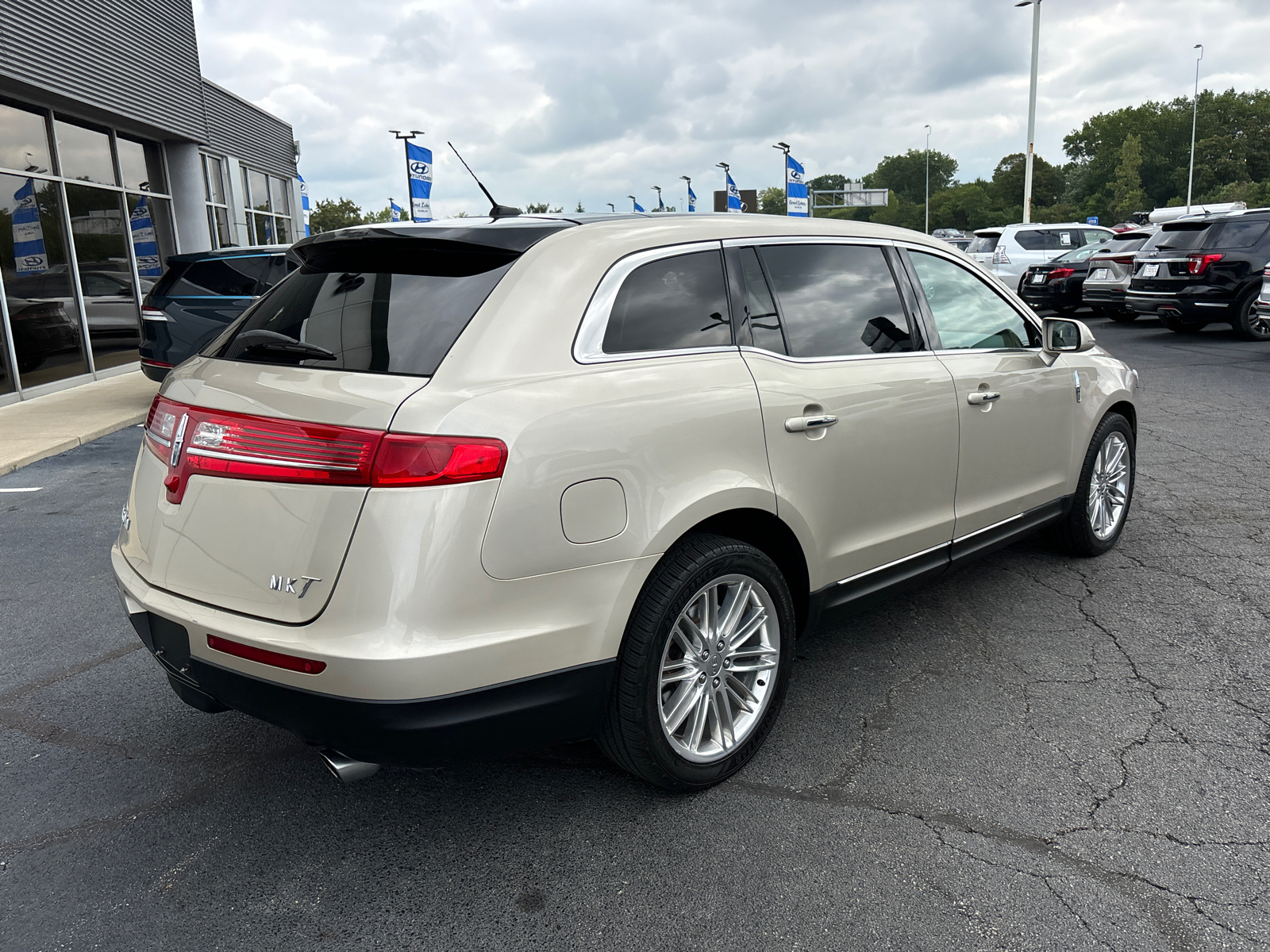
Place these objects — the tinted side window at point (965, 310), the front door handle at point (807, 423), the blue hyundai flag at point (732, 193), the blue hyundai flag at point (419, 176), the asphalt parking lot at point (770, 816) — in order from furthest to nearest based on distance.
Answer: the blue hyundai flag at point (732, 193), the blue hyundai flag at point (419, 176), the tinted side window at point (965, 310), the front door handle at point (807, 423), the asphalt parking lot at point (770, 816)

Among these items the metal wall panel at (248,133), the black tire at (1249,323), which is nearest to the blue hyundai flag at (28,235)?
the metal wall panel at (248,133)

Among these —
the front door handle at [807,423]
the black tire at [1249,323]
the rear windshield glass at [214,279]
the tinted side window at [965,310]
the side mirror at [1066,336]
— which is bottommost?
the black tire at [1249,323]

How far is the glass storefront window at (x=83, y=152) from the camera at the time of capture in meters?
14.0

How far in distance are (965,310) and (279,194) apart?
27.3m

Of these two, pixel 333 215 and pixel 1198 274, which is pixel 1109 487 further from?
pixel 333 215

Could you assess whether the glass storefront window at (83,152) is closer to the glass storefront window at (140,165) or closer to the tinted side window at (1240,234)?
the glass storefront window at (140,165)

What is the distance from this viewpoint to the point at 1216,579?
4762 millimetres

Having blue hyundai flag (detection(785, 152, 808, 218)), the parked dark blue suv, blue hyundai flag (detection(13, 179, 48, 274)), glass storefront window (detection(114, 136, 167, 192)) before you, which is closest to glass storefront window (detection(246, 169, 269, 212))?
glass storefront window (detection(114, 136, 167, 192))

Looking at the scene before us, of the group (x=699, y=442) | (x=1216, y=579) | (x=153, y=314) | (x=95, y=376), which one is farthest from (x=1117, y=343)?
(x=95, y=376)

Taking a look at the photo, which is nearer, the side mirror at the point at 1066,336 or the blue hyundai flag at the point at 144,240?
the side mirror at the point at 1066,336

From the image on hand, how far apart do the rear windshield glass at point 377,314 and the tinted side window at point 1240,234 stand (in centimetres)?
1500

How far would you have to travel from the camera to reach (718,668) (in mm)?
2990

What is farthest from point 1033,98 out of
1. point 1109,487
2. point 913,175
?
point 913,175

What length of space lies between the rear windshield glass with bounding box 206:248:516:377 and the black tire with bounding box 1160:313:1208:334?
49.3 feet
